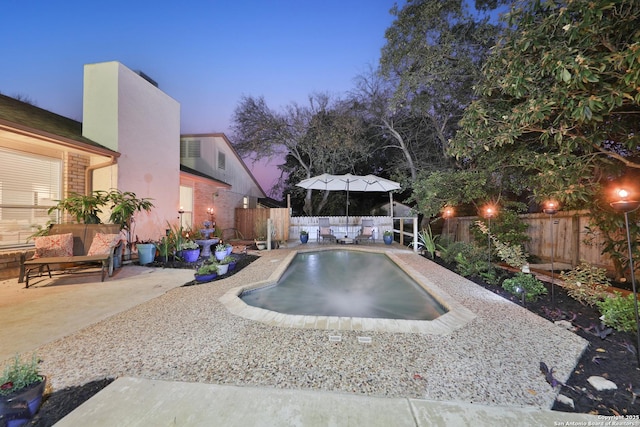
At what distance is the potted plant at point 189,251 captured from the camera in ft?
22.8

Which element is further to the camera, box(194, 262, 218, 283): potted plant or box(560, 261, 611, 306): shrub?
box(194, 262, 218, 283): potted plant

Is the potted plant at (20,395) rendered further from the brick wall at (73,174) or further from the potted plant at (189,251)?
the brick wall at (73,174)

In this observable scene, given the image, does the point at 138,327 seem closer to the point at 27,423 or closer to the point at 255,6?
the point at 27,423

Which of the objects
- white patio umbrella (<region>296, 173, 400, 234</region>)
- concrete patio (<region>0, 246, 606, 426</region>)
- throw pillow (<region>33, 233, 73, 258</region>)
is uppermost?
white patio umbrella (<region>296, 173, 400, 234</region>)

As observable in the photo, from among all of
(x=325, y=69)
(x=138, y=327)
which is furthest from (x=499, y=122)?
(x=325, y=69)

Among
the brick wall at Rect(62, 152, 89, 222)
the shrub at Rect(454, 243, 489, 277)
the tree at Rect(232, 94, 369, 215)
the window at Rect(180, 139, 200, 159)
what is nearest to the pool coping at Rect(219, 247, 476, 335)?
the shrub at Rect(454, 243, 489, 277)

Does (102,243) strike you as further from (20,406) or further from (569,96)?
(569,96)

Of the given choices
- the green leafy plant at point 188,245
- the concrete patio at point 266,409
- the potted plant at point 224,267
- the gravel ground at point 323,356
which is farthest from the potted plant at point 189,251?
the concrete patio at point 266,409

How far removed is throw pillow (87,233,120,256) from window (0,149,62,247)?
1771 mm

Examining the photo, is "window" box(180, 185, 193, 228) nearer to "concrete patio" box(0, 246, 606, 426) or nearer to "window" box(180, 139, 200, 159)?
"window" box(180, 139, 200, 159)

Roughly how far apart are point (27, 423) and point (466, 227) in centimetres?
1133

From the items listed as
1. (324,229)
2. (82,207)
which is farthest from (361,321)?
(324,229)

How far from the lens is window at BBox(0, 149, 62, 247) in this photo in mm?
5633

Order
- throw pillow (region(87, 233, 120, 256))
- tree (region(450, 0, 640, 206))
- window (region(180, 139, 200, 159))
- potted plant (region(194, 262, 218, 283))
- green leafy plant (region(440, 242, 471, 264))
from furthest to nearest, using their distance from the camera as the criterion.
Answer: window (region(180, 139, 200, 159)) → green leafy plant (region(440, 242, 471, 264)) → throw pillow (region(87, 233, 120, 256)) → potted plant (region(194, 262, 218, 283)) → tree (region(450, 0, 640, 206))
